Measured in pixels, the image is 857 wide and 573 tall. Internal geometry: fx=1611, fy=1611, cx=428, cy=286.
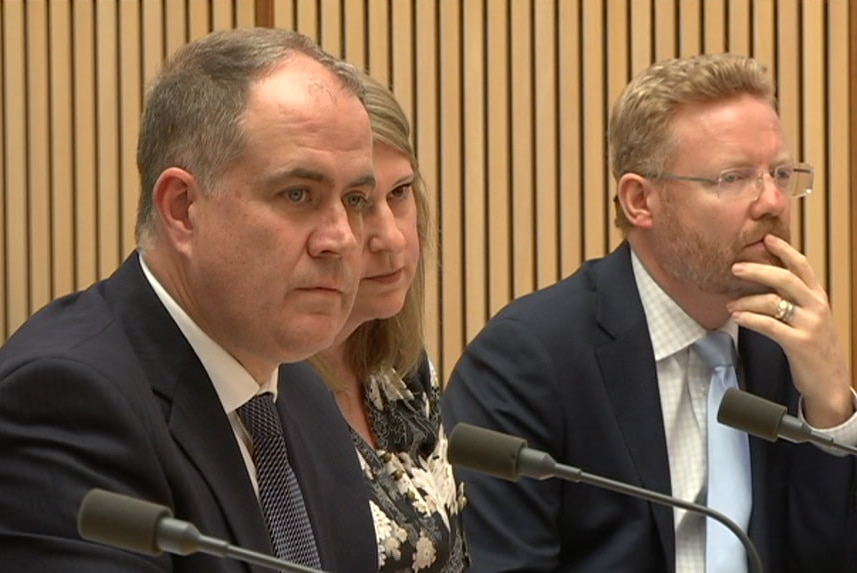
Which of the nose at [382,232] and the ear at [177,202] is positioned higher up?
the ear at [177,202]

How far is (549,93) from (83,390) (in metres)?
3.49

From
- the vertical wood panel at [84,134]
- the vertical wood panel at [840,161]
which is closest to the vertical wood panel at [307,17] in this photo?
the vertical wood panel at [84,134]

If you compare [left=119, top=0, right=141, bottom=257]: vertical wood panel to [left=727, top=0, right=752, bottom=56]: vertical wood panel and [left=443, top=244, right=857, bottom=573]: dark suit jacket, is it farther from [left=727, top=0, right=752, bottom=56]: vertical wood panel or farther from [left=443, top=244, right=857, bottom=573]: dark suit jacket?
[left=443, top=244, right=857, bottom=573]: dark suit jacket

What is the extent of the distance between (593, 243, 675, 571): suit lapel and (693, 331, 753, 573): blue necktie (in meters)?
0.09

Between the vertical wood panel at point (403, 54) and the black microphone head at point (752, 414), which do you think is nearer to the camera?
the black microphone head at point (752, 414)

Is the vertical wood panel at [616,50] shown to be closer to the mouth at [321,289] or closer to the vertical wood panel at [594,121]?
the vertical wood panel at [594,121]

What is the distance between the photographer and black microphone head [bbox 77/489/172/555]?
154 centimetres

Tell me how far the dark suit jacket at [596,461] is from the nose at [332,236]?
1191mm

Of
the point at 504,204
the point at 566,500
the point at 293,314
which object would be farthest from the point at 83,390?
the point at 504,204

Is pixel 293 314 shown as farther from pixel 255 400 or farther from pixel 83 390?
pixel 83 390

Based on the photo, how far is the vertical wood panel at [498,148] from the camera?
16.8 ft

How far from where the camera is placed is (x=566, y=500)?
315 centimetres

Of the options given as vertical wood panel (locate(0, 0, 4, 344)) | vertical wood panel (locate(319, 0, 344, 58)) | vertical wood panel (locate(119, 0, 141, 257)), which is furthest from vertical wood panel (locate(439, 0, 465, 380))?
vertical wood panel (locate(0, 0, 4, 344))

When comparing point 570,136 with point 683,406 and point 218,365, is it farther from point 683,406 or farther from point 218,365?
point 218,365
